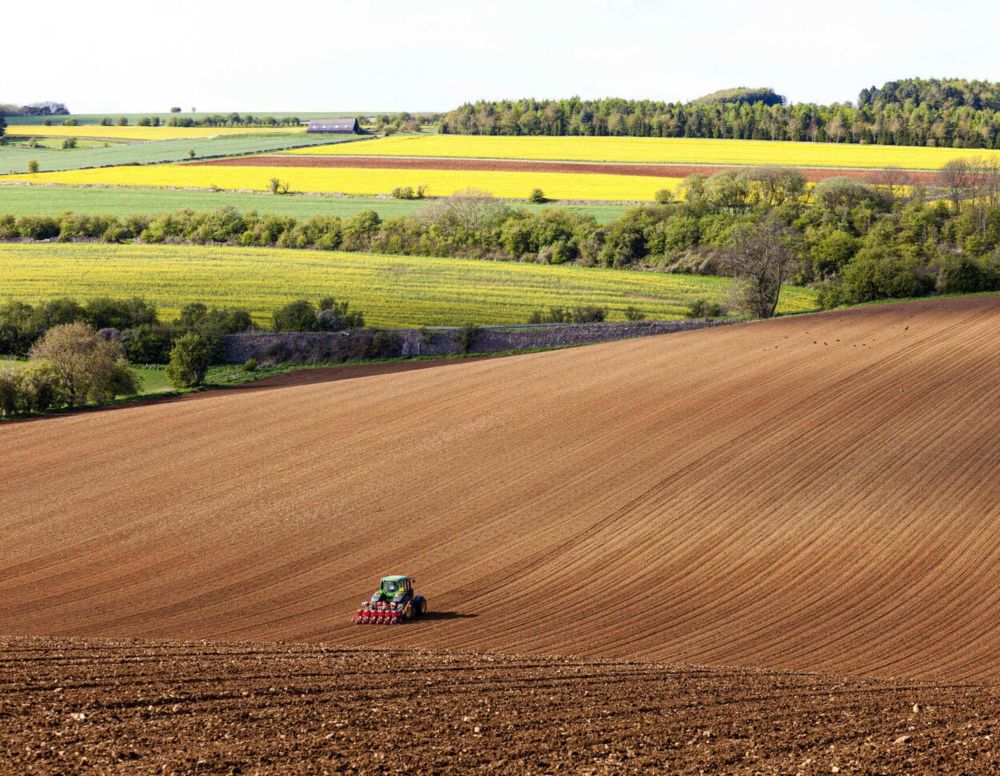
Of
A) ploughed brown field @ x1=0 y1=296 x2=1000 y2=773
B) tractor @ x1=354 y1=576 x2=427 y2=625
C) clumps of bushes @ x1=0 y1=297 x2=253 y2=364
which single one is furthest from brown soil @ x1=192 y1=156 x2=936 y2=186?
tractor @ x1=354 y1=576 x2=427 y2=625

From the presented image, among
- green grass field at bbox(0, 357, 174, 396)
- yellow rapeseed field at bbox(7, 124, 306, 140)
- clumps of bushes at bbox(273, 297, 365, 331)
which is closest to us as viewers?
green grass field at bbox(0, 357, 174, 396)

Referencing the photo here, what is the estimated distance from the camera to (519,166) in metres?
127

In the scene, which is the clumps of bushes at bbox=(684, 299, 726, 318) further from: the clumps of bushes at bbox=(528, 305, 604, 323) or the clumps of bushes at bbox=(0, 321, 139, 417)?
the clumps of bushes at bbox=(0, 321, 139, 417)

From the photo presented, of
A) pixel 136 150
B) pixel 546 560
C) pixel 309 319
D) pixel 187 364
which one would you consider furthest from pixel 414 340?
pixel 136 150

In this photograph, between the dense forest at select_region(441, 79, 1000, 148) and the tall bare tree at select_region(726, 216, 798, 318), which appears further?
the dense forest at select_region(441, 79, 1000, 148)

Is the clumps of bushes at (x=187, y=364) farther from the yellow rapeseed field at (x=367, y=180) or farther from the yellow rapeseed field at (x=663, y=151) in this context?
the yellow rapeseed field at (x=663, y=151)

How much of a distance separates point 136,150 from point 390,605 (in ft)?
475

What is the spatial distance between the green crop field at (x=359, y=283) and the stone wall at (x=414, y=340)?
5912mm

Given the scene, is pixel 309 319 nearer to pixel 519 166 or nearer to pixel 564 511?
pixel 564 511

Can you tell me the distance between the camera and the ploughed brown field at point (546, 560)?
16359 millimetres

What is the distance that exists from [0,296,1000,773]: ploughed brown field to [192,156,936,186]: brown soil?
55.4 meters

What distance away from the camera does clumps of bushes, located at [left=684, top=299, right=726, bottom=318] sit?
69.8 metres

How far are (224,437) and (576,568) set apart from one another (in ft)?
56.7

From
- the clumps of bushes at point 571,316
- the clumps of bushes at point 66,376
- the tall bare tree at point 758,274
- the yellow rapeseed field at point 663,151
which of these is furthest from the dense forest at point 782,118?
the clumps of bushes at point 66,376
